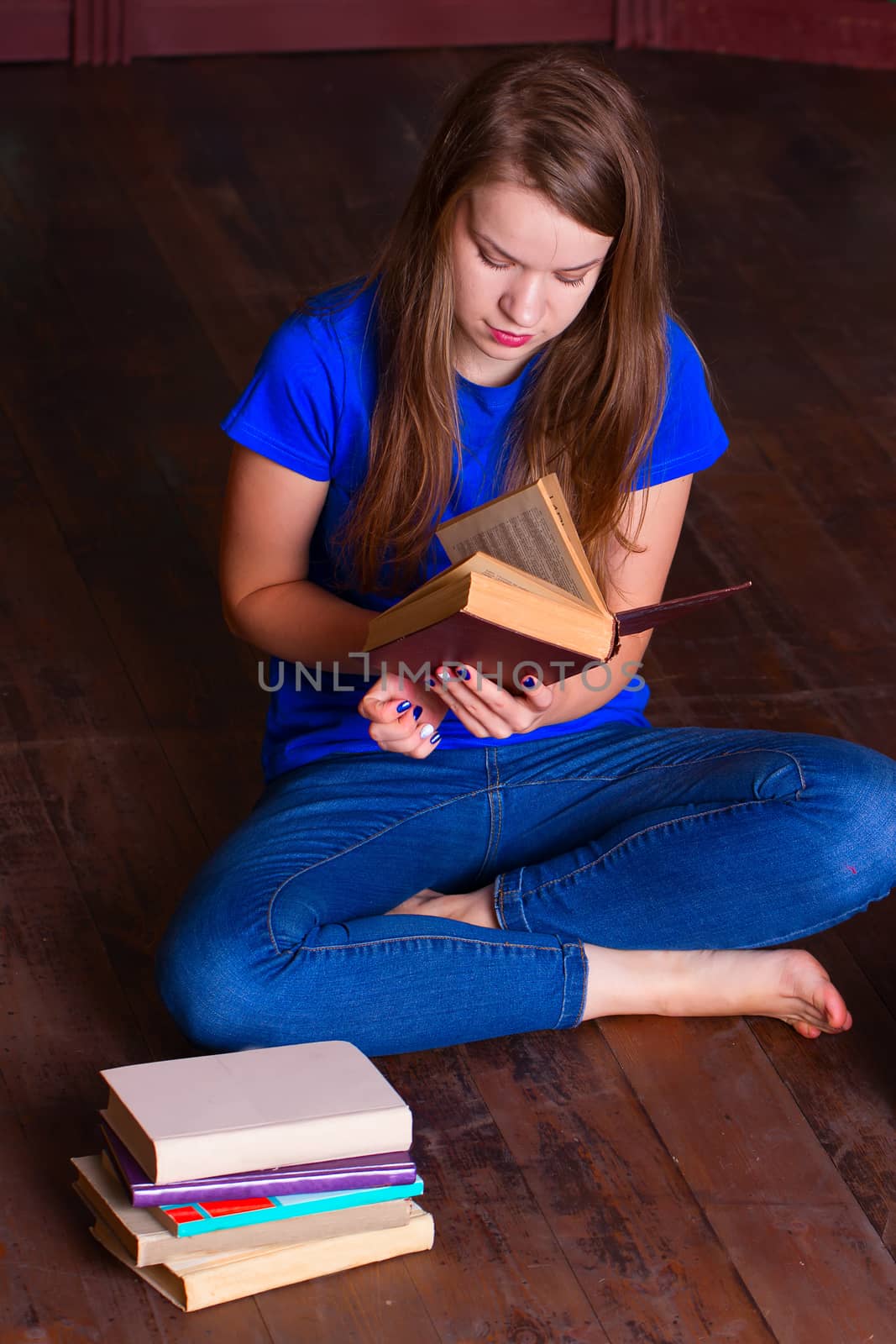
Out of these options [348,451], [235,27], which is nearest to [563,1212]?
[348,451]

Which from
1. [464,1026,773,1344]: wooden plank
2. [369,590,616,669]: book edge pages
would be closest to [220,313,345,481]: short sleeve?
[369,590,616,669]: book edge pages

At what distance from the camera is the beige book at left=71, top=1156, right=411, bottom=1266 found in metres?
1.46

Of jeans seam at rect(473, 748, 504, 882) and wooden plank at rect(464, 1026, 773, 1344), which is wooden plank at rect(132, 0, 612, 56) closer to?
jeans seam at rect(473, 748, 504, 882)

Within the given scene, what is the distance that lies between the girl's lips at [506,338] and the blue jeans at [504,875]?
0.44 metres

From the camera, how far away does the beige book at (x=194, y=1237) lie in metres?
1.46

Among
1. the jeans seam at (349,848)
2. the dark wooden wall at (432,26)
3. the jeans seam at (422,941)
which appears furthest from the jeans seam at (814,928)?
the dark wooden wall at (432,26)

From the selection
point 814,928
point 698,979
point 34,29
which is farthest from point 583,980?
point 34,29

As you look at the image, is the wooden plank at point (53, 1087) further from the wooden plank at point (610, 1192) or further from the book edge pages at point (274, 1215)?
the wooden plank at point (610, 1192)

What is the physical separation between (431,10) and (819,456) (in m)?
1.87

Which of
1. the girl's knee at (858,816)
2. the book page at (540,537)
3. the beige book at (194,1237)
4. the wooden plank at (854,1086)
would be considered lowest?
the wooden plank at (854,1086)

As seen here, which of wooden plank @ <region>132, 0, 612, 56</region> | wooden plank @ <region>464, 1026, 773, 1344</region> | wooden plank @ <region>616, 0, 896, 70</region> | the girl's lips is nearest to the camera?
wooden plank @ <region>464, 1026, 773, 1344</region>

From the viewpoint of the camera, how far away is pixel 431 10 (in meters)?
4.21

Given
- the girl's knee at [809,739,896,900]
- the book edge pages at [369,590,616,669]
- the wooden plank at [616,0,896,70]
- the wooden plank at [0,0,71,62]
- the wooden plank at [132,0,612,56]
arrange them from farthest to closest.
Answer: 1. the wooden plank at [616,0,896,70]
2. the wooden plank at [132,0,612,56]
3. the wooden plank at [0,0,71,62]
4. the girl's knee at [809,739,896,900]
5. the book edge pages at [369,590,616,669]

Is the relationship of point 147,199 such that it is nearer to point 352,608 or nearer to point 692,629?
point 692,629
